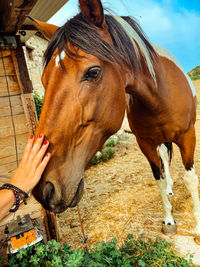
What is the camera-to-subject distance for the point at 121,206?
3.23 metres

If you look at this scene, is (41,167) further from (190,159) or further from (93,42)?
(190,159)

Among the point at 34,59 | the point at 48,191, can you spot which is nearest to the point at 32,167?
the point at 48,191

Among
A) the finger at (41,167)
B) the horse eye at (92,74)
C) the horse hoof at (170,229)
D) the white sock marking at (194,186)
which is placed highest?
the horse eye at (92,74)

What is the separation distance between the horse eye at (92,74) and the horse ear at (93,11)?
14.3 inches

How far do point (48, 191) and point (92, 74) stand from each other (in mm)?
748

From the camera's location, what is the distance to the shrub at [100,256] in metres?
1.43

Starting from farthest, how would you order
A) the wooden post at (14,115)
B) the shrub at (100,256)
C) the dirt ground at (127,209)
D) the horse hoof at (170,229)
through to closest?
the dirt ground at (127,209) → the horse hoof at (170,229) → the wooden post at (14,115) → the shrub at (100,256)

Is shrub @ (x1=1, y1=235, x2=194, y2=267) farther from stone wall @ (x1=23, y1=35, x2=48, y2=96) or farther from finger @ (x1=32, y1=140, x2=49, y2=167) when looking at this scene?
stone wall @ (x1=23, y1=35, x2=48, y2=96)

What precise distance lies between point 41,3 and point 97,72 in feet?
6.80

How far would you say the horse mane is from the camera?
1.25 m

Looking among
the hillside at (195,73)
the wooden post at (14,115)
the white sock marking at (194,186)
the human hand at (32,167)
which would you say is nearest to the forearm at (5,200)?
the human hand at (32,167)

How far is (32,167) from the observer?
1.08 metres

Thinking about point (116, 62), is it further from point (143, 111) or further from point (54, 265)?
point (54, 265)

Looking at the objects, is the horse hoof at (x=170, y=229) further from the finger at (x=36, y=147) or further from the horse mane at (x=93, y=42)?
the finger at (x=36, y=147)
